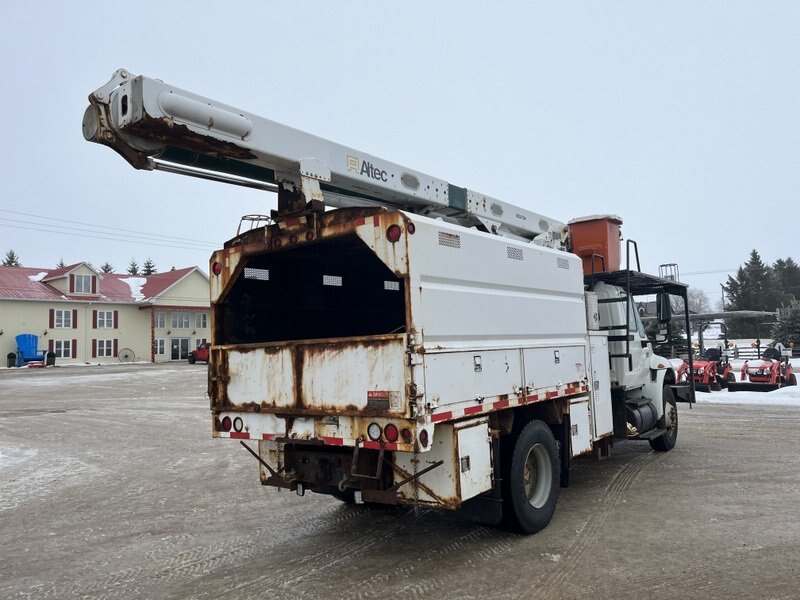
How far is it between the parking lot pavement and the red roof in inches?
1432

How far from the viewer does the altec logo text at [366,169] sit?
205 inches

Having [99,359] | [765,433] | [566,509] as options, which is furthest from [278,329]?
[99,359]

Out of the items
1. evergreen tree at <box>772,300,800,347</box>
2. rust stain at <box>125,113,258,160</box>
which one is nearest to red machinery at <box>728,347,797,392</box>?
rust stain at <box>125,113,258,160</box>

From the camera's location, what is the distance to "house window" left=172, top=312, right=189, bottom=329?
46875 mm

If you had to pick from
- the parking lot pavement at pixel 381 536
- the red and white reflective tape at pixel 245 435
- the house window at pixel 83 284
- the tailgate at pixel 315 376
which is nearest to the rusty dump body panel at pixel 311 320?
the tailgate at pixel 315 376

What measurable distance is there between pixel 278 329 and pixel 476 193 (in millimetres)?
2508

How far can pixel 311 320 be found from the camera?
21.3 ft

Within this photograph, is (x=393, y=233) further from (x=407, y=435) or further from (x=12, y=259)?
(x=12, y=259)

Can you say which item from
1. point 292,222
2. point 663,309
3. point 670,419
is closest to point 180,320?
point 670,419

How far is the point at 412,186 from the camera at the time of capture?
18.9ft

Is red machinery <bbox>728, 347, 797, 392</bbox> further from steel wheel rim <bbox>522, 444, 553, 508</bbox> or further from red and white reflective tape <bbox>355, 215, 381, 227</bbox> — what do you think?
red and white reflective tape <bbox>355, 215, 381, 227</bbox>

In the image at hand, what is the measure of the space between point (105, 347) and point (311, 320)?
4226 centimetres

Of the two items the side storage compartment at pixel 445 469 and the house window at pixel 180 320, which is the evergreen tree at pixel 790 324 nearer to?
the side storage compartment at pixel 445 469

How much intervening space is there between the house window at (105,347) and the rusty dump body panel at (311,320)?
137 feet
